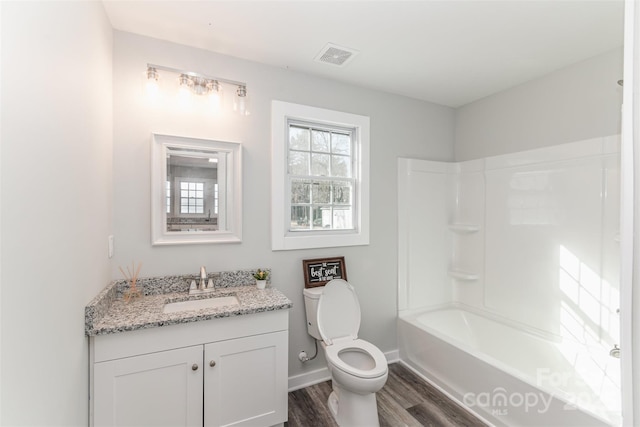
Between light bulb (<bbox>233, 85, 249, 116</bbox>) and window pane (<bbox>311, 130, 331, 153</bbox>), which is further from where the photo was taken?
window pane (<bbox>311, 130, 331, 153</bbox>)

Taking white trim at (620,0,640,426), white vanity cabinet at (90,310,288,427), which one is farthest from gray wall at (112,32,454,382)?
white trim at (620,0,640,426)

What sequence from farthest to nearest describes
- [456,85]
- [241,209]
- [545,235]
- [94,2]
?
[456,85] < [545,235] < [241,209] < [94,2]

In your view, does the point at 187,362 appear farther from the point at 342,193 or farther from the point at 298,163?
the point at 342,193

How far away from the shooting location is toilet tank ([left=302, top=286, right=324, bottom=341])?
2244 millimetres

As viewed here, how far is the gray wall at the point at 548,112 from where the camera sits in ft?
6.82

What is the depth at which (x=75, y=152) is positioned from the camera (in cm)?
125

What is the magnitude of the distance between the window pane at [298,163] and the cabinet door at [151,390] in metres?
1.46

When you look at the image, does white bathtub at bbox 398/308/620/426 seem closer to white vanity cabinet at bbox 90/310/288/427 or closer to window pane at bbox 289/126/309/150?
white vanity cabinet at bbox 90/310/288/427

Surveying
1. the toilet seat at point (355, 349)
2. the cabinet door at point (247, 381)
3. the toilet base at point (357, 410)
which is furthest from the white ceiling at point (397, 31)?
the toilet base at point (357, 410)

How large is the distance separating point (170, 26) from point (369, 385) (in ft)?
8.26

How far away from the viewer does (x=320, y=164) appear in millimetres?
2570

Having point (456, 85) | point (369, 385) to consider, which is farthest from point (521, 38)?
point (369, 385)

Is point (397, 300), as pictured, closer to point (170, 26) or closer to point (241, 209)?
point (241, 209)

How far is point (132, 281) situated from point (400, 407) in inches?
80.5
